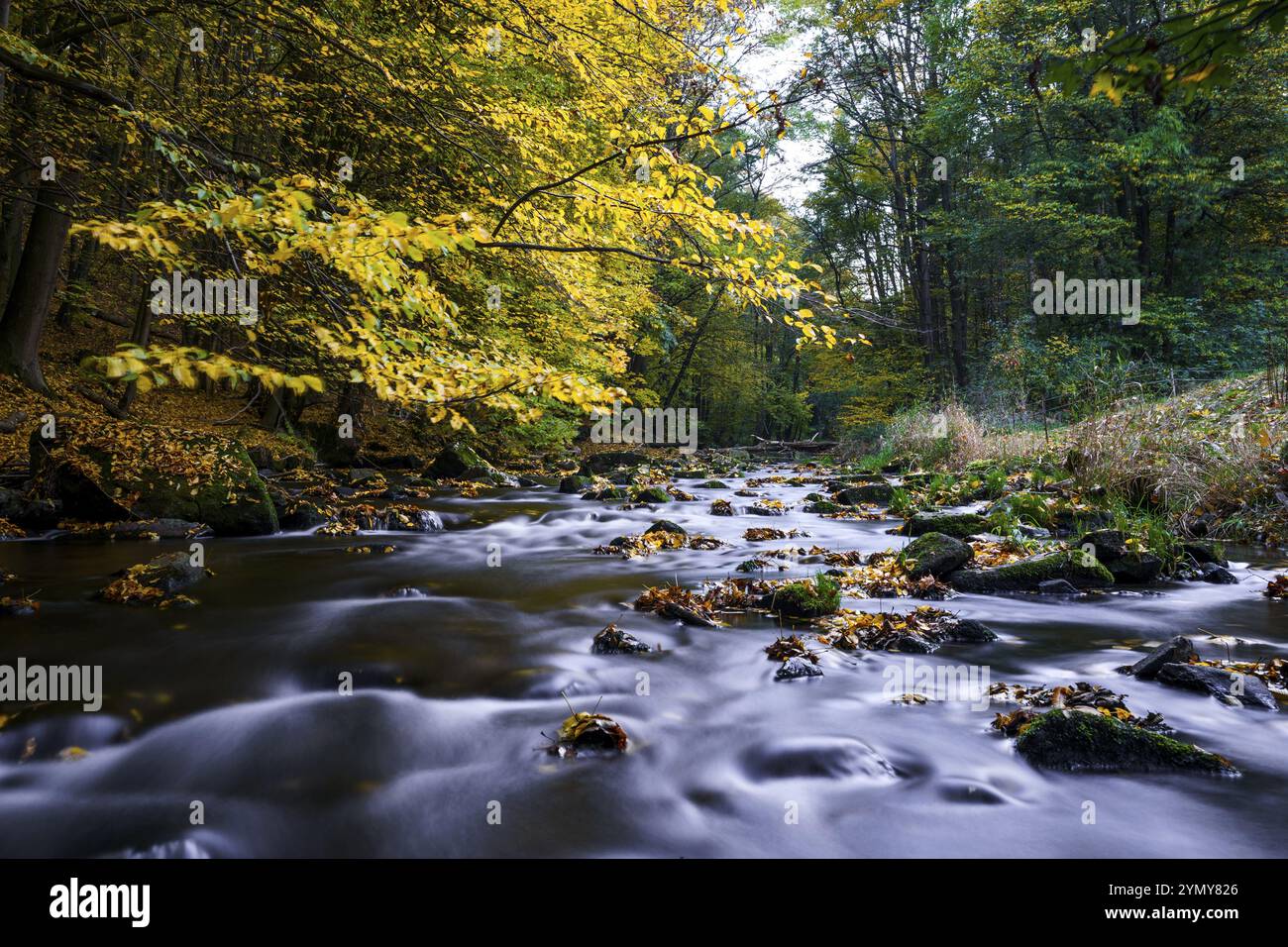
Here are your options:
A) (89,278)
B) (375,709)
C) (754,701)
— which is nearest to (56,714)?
(375,709)

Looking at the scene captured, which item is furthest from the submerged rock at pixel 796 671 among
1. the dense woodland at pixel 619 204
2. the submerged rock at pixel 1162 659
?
the dense woodland at pixel 619 204

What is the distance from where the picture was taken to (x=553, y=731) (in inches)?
145

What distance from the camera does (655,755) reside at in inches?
137

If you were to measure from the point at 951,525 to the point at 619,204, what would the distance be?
5.78m

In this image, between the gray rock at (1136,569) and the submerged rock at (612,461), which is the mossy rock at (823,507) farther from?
the submerged rock at (612,461)

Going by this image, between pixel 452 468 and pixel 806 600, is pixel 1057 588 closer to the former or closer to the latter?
pixel 806 600

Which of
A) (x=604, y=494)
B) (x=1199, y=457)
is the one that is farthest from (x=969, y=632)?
(x=604, y=494)

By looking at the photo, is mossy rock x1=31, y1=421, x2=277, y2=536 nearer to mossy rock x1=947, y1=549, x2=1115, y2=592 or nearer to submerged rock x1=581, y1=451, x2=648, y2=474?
mossy rock x1=947, y1=549, x2=1115, y2=592

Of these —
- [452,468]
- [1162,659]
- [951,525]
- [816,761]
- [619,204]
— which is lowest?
[816,761]

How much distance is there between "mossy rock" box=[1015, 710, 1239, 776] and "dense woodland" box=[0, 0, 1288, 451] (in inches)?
106

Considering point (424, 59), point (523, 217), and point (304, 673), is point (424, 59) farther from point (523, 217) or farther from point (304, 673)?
point (304, 673)

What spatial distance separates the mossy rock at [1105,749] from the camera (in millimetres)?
3156

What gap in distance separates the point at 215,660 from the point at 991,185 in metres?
22.3

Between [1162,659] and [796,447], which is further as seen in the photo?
[796,447]
